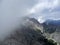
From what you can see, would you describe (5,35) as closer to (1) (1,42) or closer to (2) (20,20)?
(1) (1,42)

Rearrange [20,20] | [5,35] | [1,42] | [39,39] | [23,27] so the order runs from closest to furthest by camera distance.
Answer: [1,42] → [5,35] → [39,39] → [23,27] → [20,20]

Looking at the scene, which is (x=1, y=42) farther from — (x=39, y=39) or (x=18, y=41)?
(x=39, y=39)

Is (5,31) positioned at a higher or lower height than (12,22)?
lower

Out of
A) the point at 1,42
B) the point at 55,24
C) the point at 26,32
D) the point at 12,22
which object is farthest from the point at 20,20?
the point at 55,24

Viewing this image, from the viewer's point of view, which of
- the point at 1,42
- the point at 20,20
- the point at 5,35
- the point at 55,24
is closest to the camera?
the point at 1,42

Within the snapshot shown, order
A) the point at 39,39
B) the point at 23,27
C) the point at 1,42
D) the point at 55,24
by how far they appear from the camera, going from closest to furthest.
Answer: the point at 1,42 → the point at 39,39 → the point at 23,27 → the point at 55,24

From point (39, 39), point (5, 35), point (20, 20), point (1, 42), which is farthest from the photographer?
point (20, 20)

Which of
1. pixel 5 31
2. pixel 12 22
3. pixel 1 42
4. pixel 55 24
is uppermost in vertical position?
pixel 55 24

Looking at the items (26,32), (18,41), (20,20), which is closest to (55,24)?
(20,20)

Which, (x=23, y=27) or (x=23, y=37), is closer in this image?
(x=23, y=37)
